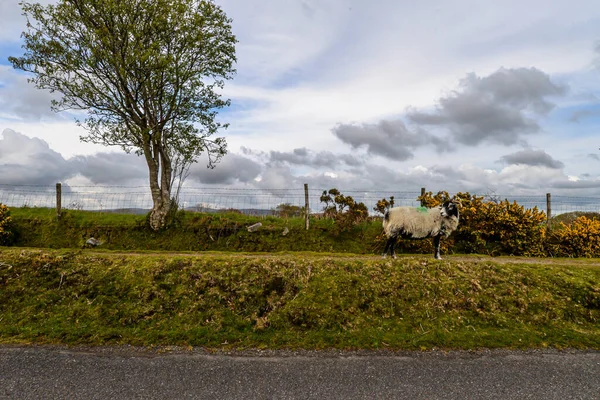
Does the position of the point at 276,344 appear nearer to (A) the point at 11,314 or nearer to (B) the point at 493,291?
(B) the point at 493,291

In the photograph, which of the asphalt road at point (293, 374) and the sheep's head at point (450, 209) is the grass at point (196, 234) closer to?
the sheep's head at point (450, 209)

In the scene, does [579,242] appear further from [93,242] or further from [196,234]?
[93,242]

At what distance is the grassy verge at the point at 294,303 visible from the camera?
7109 mm

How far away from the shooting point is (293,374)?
5.60 m

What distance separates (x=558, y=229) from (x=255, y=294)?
1755cm

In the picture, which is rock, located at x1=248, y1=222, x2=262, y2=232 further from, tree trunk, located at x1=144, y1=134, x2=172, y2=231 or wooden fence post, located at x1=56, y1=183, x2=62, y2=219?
wooden fence post, located at x1=56, y1=183, x2=62, y2=219

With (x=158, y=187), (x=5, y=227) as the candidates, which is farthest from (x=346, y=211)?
(x=5, y=227)

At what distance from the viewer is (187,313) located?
807cm

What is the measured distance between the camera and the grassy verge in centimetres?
711

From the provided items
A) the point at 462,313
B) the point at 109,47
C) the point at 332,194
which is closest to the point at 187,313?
the point at 462,313

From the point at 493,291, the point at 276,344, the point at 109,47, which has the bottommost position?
the point at 276,344

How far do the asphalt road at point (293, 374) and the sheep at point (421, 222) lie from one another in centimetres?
566

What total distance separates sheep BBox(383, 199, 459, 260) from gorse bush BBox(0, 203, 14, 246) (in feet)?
64.3

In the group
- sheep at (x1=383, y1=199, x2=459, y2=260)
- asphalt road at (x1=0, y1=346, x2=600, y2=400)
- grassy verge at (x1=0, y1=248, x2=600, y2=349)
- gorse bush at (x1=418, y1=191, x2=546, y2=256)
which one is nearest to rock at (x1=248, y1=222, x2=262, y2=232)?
grassy verge at (x1=0, y1=248, x2=600, y2=349)
